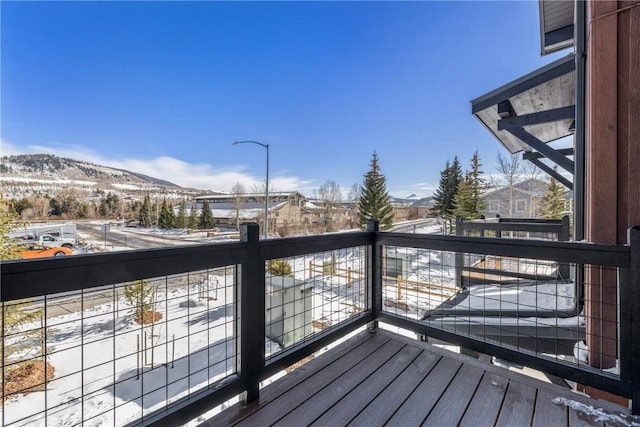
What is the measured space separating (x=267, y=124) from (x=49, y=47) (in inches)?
556

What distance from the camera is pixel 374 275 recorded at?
254cm

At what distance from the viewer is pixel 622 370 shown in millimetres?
1579

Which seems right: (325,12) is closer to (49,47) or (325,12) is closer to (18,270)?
(18,270)

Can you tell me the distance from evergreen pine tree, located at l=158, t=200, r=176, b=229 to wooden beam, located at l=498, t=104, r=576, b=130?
20.9m

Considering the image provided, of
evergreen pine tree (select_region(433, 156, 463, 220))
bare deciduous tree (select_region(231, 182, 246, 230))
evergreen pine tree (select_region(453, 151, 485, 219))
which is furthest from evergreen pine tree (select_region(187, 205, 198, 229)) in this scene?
evergreen pine tree (select_region(433, 156, 463, 220))

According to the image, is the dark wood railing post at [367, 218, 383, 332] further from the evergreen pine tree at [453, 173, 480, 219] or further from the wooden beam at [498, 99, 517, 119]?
the evergreen pine tree at [453, 173, 480, 219]

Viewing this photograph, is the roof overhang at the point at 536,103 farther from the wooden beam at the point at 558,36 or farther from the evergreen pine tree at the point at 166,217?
the evergreen pine tree at the point at 166,217

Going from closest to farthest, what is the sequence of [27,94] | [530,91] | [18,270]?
[18,270]
[530,91]
[27,94]

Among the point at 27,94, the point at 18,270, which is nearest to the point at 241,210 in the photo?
the point at 27,94

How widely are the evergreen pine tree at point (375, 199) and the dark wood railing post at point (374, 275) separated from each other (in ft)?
60.4

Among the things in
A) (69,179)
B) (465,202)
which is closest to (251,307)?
(465,202)

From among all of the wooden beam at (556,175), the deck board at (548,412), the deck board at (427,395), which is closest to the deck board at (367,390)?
the deck board at (427,395)

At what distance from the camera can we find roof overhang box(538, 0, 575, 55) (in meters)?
4.00

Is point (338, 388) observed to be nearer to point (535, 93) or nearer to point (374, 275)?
point (374, 275)
